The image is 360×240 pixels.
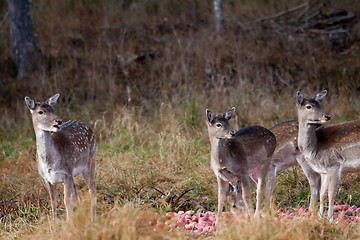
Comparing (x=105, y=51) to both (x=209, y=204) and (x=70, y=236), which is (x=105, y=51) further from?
(x=70, y=236)

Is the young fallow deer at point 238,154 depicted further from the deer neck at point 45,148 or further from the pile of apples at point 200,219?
the deer neck at point 45,148

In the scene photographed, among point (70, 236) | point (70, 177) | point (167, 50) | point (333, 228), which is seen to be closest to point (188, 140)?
point (70, 177)

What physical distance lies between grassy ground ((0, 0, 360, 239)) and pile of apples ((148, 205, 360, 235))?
0.18 metres

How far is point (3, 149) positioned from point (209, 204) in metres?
4.36

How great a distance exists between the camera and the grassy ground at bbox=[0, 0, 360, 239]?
6094 mm

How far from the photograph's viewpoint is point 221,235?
502 centimetres

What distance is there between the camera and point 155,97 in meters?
12.8

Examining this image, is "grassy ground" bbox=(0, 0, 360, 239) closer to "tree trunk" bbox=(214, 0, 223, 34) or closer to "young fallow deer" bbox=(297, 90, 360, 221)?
"tree trunk" bbox=(214, 0, 223, 34)

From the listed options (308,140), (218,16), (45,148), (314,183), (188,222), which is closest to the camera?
(45,148)

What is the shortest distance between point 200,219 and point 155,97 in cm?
673

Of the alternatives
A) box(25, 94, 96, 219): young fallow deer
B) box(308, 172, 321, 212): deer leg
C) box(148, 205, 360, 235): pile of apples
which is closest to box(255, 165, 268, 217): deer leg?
box(148, 205, 360, 235): pile of apples

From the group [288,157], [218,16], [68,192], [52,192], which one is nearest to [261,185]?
[288,157]

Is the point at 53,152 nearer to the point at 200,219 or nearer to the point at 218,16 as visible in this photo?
the point at 200,219

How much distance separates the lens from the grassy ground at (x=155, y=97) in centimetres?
609
